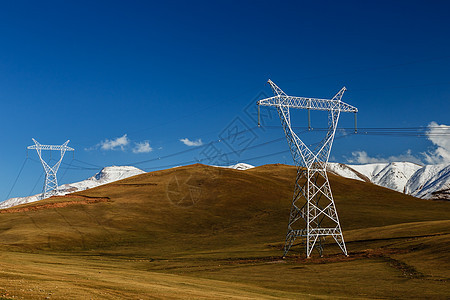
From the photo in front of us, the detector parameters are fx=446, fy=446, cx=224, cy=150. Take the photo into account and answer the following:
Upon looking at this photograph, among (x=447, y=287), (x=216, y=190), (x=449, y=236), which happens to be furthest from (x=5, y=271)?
(x=216, y=190)

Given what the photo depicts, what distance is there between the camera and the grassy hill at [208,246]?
48844mm

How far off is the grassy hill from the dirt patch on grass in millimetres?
436

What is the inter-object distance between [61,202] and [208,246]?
2983 inches

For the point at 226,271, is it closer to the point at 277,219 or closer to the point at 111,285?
the point at 111,285

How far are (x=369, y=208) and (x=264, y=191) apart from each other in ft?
138

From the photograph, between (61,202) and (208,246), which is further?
(61,202)

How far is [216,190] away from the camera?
182000 mm

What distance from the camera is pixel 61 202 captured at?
544 ft

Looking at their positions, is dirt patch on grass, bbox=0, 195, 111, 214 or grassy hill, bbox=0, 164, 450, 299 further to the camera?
dirt patch on grass, bbox=0, 195, 111, 214

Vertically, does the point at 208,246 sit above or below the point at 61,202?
below

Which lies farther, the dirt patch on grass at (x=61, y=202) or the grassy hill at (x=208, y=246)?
the dirt patch on grass at (x=61, y=202)

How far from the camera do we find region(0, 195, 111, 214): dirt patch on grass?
160 meters

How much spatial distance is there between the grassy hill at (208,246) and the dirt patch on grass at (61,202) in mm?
436

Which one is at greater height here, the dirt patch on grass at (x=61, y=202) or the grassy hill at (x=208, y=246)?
the dirt patch on grass at (x=61, y=202)
